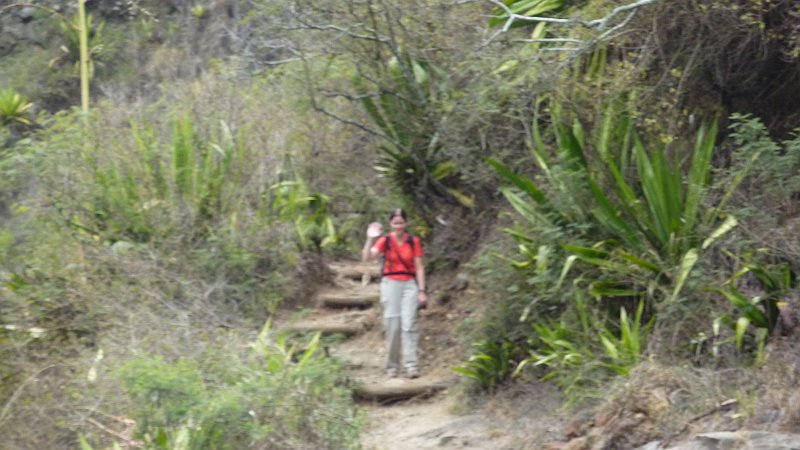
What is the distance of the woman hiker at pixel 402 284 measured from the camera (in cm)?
1219

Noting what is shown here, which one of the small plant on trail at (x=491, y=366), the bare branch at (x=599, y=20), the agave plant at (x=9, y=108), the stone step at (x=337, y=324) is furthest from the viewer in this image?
the agave plant at (x=9, y=108)

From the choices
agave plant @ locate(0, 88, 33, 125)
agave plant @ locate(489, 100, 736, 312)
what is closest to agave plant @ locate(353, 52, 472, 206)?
agave plant @ locate(489, 100, 736, 312)

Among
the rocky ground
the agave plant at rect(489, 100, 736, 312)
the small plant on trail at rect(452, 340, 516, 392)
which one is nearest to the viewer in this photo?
the rocky ground

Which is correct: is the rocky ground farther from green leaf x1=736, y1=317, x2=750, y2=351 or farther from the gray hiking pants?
green leaf x1=736, y1=317, x2=750, y2=351

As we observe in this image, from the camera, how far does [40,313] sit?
11109mm

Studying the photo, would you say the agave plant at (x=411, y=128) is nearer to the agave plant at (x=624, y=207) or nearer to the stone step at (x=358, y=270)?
the stone step at (x=358, y=270)

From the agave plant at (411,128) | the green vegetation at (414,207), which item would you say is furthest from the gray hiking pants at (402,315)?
the agave plant at (411,128)

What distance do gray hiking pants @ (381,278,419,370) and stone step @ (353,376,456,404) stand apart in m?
0.34

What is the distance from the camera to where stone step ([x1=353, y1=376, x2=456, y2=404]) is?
11914mm

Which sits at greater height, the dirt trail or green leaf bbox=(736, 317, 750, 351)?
green leaf bbox=(736, 317, 750, 351)

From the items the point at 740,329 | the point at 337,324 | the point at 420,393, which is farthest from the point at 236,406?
the point at 337,324

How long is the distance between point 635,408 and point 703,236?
77.1 inches

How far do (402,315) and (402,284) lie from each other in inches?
12.1

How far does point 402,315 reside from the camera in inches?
481
